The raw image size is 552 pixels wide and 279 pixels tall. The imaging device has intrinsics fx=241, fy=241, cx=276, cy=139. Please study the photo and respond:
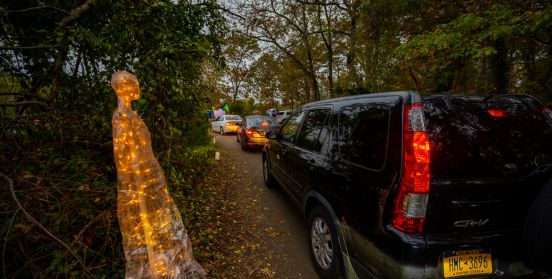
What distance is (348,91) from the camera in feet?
35.3

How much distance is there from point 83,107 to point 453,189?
4.39m

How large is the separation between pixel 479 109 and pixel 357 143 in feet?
2.94

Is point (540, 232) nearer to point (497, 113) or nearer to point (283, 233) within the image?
point (497, 113)

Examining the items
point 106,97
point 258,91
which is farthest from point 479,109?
point 258,91

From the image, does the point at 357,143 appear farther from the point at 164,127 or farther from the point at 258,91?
the point at 258,91

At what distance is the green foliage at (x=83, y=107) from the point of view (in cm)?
228

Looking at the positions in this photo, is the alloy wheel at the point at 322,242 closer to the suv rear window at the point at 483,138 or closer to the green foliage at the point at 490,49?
the suv rear window at the point at 483,138

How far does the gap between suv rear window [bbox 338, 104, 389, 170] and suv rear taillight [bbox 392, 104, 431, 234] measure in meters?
0.19

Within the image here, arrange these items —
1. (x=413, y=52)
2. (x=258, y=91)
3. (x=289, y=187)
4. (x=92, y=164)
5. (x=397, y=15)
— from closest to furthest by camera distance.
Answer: (x=92, y=164) → (x=289, y=187) → (x=413, y=52) → (x=397, y=15) → (x=258, y=91)

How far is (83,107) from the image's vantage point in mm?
3430

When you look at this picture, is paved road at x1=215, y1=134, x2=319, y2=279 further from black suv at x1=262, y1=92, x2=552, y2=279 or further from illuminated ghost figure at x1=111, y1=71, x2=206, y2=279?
illuminated ghost figure at x1=111, y1=71, x2=206, y2=279

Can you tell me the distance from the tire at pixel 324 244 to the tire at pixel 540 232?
1.31 m

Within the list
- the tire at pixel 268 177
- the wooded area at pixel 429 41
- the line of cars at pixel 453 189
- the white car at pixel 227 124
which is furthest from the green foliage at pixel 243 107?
the line of cars at pixel 453 189

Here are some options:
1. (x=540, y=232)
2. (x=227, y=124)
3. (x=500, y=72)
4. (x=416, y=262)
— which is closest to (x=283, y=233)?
(x=416, y=262)
